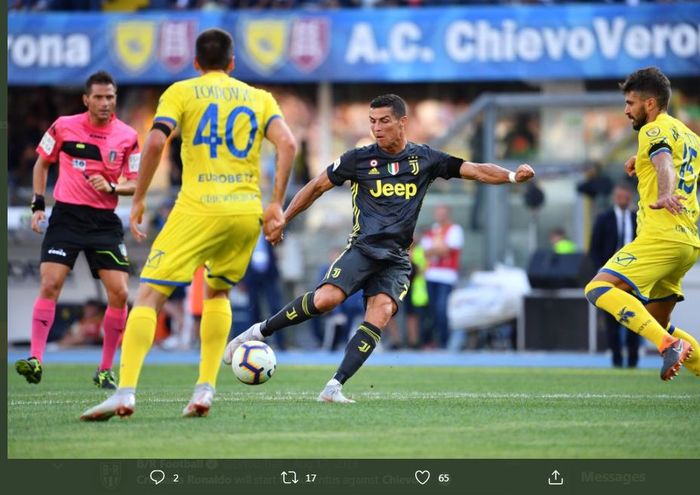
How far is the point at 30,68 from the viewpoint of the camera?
24.4 m

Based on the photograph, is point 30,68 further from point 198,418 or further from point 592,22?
point 198,418

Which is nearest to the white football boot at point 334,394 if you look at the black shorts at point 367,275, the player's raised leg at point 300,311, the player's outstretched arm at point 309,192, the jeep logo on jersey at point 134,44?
the player's raised leg at point 300,311

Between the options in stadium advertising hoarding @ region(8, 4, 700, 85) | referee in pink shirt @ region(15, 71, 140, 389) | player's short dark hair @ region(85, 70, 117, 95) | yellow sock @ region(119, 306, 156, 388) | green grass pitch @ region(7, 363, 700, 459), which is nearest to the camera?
green grass pitch @ region(7, 363, 700, 459)

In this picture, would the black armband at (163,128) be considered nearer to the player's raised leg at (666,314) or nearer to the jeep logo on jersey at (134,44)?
the player's raised leg at (666,314)

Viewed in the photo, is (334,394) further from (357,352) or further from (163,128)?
(163,128)

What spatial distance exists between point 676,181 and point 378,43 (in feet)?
46.7

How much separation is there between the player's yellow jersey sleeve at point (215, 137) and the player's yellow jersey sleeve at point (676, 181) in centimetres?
305

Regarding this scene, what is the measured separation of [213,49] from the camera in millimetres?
7984

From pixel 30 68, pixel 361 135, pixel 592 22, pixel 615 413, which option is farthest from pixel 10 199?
pixel 615 413

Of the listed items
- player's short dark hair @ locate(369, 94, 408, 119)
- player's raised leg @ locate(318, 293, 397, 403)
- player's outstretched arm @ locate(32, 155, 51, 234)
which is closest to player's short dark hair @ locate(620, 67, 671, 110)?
player's short dark hair @ locate(369, 94, 408, 119)
